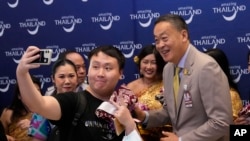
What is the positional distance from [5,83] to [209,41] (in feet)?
8.07

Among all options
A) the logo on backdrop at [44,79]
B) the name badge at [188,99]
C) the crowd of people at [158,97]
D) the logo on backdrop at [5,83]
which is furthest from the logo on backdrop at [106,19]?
the name badge at [188,99]

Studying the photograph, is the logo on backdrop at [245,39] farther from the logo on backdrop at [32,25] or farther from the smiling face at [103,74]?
the smiling face at [103,74]

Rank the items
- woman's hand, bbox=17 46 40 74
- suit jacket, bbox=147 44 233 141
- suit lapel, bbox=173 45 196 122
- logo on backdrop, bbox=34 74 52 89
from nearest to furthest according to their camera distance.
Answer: woman's hand, bbox=17 46 40 74 → suit jacket, bbox=147 44 233 141 → suit lapel, bbox=173 45 196 122 → logo on backdrop, bbox=34 74 52 89

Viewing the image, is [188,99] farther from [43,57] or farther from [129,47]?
[129,47]

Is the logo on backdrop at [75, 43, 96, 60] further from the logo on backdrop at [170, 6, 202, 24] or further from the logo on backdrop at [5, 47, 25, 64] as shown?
the logo on backdrop at [170, 6, 202, 24]

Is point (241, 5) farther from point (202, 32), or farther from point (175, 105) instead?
point (175, 105)

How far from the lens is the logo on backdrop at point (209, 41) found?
4.27m

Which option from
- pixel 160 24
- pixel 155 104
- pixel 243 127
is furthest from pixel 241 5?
pixel 243 127

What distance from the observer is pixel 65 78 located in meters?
3.45

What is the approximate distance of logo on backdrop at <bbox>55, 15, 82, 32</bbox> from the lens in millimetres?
4895

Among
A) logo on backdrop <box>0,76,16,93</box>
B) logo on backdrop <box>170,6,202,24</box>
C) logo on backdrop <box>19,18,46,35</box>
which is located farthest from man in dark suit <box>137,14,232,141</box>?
logo on backdrop <box>0,76,16,93</box>

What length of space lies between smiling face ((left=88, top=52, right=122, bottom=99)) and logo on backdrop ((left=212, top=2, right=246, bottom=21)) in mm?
2391

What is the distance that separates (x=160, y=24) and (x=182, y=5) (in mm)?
2056

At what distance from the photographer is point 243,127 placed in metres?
2.00
